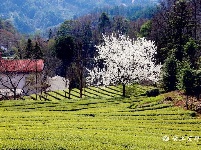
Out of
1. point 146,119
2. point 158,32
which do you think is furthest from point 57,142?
point 158,32

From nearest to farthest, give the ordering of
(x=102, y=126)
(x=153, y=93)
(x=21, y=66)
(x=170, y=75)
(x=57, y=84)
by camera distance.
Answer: (x=102, y=126), (x=153, y=93), (x=170, y=75), (x=21, y=66), (x=57, y=84)

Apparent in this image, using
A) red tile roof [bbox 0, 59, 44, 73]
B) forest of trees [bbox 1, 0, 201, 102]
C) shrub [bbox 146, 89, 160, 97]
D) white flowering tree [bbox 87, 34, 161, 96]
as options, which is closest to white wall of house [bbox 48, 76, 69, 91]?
forest of trees [bbox 1, 0, 201, 102]

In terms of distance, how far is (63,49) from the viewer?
283 feet

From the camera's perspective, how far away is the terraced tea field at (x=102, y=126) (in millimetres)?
19469

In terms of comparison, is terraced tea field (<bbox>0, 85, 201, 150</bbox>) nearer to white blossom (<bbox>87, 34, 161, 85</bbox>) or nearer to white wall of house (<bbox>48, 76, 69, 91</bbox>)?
white blossom (<bbox>87, 34, 161, 85</bbox>)

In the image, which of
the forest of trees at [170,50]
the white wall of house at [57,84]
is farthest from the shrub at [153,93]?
the white wall of house at [57,84]

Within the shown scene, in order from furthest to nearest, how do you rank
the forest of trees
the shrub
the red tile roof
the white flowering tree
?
1. the red tile roof
2. the white flowering tree
3. the shrub
4. the forest of trees

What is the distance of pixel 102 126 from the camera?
25.6m

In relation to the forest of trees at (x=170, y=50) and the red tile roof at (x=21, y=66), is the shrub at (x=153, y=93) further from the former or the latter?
the red tile roof at (x=21, y=66)

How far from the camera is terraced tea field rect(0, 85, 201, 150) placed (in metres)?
19.5

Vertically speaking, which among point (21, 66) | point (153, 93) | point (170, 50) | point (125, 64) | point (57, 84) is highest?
point (170, 50)

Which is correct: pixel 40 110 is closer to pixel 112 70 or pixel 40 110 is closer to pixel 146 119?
pixel 146 119

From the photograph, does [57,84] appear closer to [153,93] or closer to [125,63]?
[125,63]

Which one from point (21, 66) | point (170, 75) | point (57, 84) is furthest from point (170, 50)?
point (21, 66)
